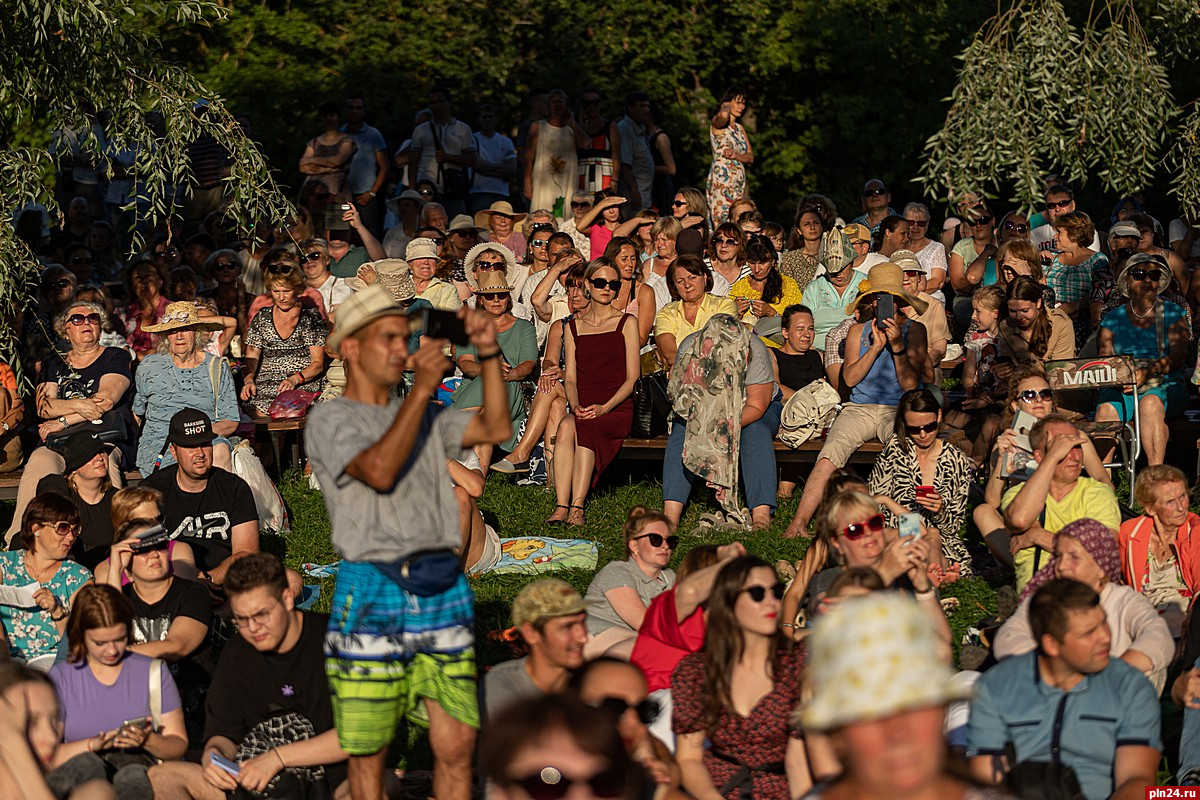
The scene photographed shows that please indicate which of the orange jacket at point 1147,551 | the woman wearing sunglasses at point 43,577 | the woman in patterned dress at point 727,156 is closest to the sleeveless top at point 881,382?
the orange jacket at point 1147,551

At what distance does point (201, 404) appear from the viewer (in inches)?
442

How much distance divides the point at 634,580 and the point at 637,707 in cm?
233

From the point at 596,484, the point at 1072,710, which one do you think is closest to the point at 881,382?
the point at 596,484

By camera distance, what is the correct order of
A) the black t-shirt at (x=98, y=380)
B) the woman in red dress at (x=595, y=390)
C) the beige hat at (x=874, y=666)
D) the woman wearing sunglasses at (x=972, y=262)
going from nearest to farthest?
the beige hat at (x=874, y=666) → the woman in red dress at (x=595, y=390) → the black t-shirt at (x=98, y=380) → the woman wearing sunglasses at (x=972, y=262)

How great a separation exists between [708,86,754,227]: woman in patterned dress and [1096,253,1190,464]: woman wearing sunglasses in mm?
5544

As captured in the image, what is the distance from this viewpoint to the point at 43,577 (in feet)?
28.0

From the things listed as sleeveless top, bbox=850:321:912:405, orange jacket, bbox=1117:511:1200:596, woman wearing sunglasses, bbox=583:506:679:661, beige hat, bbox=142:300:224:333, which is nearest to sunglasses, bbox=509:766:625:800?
woman wearing sunglasses, bbox=583:506:679:661

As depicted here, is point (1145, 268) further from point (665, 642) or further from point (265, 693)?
point (265, 693)

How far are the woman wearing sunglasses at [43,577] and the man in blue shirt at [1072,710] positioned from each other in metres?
4.73

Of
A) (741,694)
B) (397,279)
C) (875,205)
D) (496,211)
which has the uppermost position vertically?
(496,211)

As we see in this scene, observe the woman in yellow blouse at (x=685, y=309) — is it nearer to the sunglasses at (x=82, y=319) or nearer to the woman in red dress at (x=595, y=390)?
the woman in red dress at (x=595, y=390)

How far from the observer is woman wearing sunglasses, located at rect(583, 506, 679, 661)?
8.13 m

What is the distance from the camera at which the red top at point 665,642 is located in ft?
23.3

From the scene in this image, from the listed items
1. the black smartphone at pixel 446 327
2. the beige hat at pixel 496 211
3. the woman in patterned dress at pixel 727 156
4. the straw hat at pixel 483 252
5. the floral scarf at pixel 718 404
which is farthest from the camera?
the woman in patterned dress at pixel 727 156
